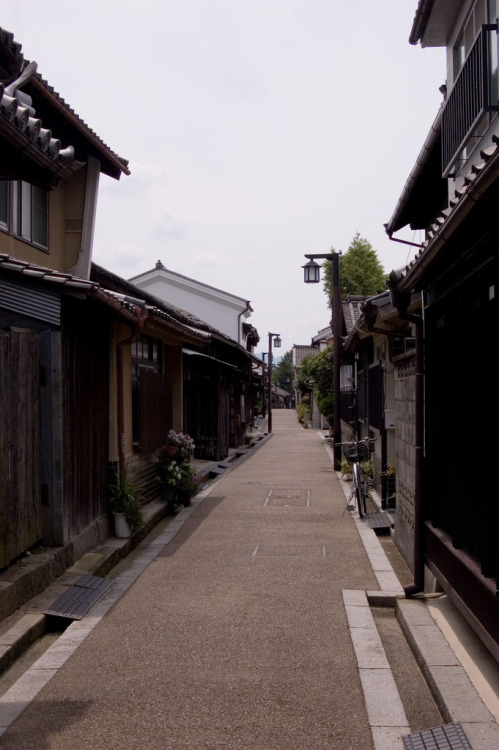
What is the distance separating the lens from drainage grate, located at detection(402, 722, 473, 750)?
179 inches

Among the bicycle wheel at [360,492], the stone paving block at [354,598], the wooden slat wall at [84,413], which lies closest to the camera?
the stone paving block at [354,598]

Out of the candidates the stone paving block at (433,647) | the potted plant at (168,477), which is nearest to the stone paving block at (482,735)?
the stone paving block at (433,647)

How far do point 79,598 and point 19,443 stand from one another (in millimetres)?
1795

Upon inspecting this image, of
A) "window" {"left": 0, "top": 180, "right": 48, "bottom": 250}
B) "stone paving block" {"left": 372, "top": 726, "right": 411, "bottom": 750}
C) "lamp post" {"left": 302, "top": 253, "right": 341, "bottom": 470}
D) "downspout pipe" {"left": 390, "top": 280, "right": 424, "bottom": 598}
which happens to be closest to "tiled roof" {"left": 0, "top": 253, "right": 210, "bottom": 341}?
"window" {"left": 0, "top": 180, "right": 48, "bottom": 250}

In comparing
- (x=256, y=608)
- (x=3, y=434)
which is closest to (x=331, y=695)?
(x=256, y=608)

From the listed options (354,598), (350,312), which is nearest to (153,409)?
(354,598)

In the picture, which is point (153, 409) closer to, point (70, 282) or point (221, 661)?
point (70, 282)

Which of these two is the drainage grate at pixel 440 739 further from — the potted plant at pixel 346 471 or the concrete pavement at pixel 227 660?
the potted plant at pixel 346 471

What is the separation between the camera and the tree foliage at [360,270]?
4925cm

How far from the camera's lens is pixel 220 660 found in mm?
6332

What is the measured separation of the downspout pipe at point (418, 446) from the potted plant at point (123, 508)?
477cm

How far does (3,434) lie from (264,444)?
30.1m

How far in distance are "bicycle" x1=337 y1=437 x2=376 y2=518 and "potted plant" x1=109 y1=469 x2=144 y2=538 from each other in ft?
14.1

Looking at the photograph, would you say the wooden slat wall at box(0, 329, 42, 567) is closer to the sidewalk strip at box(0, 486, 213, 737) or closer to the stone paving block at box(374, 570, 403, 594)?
the sidewalk strip at box(0, 486, 213, 737)
